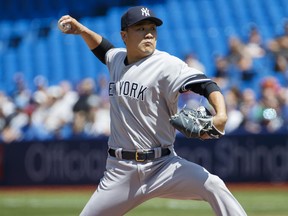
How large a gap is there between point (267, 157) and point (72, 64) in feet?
25.2

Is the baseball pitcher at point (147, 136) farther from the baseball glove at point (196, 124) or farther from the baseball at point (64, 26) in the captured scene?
the baseball at point (64, 26)

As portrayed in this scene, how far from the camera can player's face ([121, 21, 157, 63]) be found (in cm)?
662

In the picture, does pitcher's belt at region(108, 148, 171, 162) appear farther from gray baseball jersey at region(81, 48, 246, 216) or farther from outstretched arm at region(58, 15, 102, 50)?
outstretched arm at region(58, 15, 102, 50)

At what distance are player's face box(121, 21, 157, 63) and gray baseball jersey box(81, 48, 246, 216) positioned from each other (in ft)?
0.24

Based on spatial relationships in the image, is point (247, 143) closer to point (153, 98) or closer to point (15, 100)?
point (15, 100)

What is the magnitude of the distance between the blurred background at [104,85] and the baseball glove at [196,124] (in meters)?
9.05

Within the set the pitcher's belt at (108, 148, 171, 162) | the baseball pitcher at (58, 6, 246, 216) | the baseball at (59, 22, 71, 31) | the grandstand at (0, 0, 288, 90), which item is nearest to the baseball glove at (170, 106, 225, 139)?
the baseball pitcher at (58, 6, 246, 216)

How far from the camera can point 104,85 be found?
17.4 m

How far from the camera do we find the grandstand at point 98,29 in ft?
65.7

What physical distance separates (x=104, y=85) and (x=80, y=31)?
397 inches

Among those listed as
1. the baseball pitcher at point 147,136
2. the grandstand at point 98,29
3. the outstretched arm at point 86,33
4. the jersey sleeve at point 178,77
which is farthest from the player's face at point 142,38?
the grandstand at point 98,29

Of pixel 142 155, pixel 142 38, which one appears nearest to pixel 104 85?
pixel 142 38

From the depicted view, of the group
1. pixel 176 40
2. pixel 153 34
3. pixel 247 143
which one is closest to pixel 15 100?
pixel 176 40

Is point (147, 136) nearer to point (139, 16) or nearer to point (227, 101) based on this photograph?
point (139, 16)
